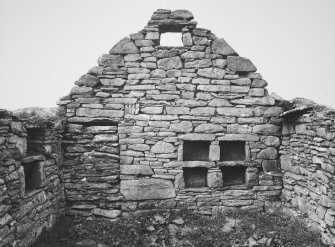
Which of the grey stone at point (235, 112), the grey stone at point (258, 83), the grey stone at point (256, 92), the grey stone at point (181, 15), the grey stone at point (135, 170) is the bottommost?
the grey stone at point (135, 170)

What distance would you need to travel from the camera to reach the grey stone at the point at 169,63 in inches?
235

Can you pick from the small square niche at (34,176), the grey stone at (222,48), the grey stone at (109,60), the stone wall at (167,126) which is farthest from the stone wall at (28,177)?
the grey stone at (222,48)

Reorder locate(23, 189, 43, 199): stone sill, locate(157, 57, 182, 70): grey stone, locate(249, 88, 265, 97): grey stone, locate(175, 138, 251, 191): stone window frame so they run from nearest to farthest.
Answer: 1. locate(23, 189, 43, 199): stone sill
2. locate(175, 138, 251, 191): stone window frame
3. locate(157, 57, 182, 70): grey stone
4. locate(249, 88, 265, 97): grey stone

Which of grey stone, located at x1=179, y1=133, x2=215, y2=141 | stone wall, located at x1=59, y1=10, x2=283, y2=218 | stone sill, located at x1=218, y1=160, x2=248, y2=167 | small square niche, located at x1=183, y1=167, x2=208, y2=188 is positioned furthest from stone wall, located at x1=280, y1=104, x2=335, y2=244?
small square niche, located at x1=183, y1=167, x2=208, y2=188

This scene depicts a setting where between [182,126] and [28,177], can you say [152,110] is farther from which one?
[28,177]

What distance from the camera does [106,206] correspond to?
5.75m

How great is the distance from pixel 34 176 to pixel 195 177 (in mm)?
3220

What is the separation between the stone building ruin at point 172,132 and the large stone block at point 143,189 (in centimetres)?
2

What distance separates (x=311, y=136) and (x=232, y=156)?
1734 millimetres

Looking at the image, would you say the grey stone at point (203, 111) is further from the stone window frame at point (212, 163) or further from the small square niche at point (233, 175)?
the small square niche at point (233, 175)

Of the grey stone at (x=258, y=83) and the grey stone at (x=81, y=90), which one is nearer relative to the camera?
the grey stone at (x=81, y=90)

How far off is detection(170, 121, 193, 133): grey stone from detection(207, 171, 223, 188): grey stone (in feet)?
3.43

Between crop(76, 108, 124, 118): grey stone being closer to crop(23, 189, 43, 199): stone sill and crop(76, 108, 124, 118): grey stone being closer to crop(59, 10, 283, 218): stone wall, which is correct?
crop(59, 10, 283, 218): stone wall

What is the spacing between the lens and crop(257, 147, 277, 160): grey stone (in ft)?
19.9
